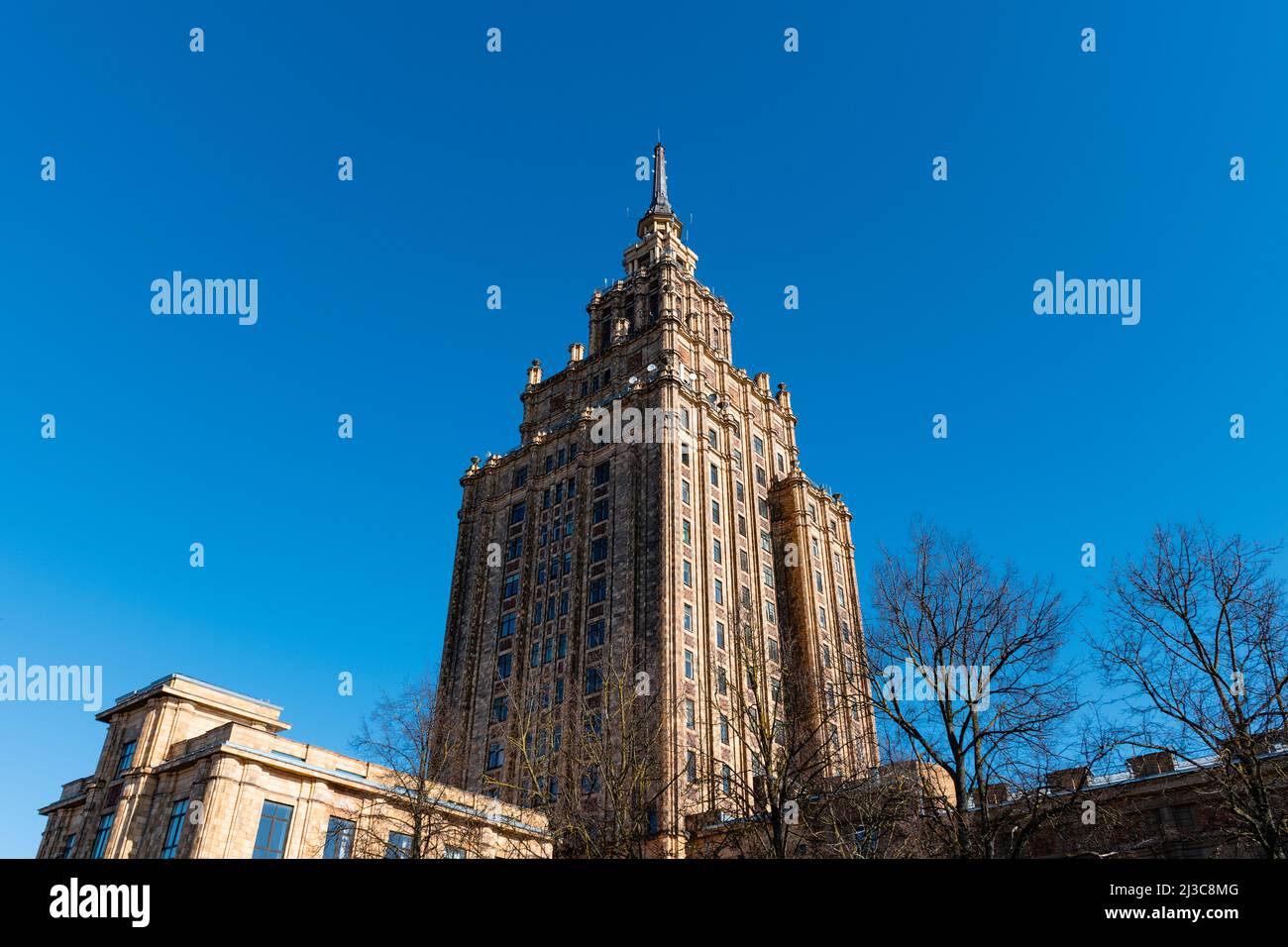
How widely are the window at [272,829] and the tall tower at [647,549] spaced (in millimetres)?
17800

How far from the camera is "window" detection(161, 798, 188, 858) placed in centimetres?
3800

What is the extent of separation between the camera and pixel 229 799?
36.8 meters

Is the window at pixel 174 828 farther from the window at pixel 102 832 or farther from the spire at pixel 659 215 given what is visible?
the spire at pixel 659 215

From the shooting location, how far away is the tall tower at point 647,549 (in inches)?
2322

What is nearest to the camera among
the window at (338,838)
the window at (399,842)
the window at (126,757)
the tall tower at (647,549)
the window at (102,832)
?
the window at (399,842)

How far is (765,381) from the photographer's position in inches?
3484

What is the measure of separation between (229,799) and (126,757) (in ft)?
39.4

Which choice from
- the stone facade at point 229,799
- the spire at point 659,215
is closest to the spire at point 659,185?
the spire at point 659,215

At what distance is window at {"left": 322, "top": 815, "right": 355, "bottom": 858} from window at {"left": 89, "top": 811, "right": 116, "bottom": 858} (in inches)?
450

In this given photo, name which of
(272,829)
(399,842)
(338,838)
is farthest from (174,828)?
(399,842)

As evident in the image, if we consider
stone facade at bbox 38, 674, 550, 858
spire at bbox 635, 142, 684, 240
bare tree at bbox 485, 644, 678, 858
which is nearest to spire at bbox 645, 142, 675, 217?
spire at bbox 635, 142, 684, 240

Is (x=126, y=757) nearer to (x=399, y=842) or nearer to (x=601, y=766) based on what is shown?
(x=399, y=842)
